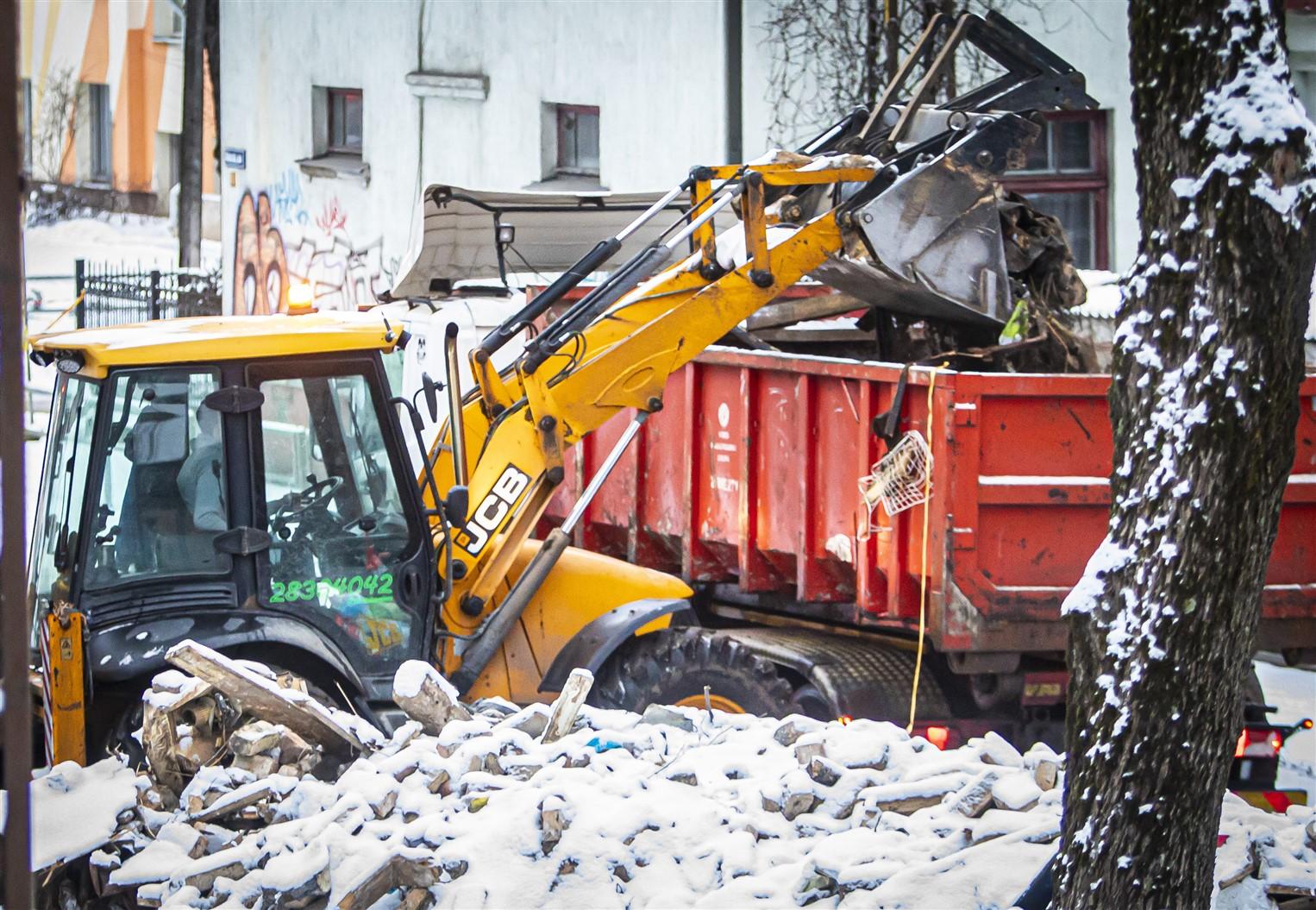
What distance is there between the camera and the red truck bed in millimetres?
6262

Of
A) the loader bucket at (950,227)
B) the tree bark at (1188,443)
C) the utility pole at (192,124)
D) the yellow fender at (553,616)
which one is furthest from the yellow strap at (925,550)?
the utility pole at (192,124)

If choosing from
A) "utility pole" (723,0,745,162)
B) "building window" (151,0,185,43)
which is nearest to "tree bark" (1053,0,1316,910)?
"utility pole" (723,0,745,162)

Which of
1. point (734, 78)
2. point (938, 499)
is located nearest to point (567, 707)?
point (938, 499)

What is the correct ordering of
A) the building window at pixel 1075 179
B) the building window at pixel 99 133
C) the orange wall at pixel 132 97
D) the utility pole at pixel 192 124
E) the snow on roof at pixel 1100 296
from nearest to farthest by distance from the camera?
1. the snow on roof at pixel 1100 296
2. the building window at pixel 1075 179
3. the utility pole at pixel 192 124
4. the orange wall at pixel 132 97
5. the building window at pixel 99 133

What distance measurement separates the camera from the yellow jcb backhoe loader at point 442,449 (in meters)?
5.46

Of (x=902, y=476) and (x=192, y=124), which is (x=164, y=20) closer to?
(x=192, y=124)

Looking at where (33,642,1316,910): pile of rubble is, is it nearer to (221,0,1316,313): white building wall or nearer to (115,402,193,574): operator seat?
(115,402,193,574): operator seat

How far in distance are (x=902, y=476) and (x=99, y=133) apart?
77.9 ft

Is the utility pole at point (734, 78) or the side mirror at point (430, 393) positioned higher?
the utility pole at point (734, 78)

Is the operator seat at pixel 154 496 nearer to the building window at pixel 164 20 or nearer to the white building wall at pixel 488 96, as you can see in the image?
the white building wall at pixel 488 96

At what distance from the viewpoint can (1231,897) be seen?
454 centimetres

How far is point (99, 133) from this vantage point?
27125 millimetres

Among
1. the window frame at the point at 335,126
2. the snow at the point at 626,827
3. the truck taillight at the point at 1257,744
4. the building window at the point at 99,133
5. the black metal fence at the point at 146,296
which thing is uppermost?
the building window at the point at 99,133

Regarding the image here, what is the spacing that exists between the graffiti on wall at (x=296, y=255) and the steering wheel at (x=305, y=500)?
985 centimetres
